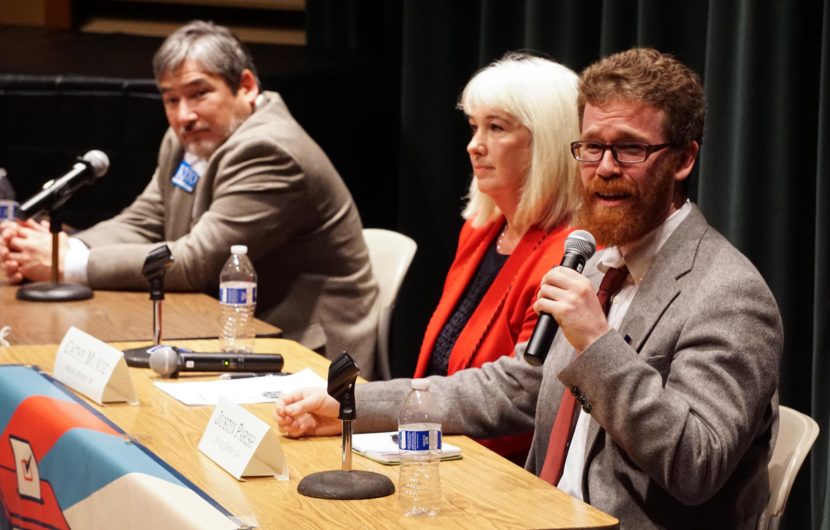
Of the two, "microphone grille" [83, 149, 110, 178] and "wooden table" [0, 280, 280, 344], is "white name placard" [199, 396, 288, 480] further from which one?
"microphone grille" [83, 149, 110, 178]

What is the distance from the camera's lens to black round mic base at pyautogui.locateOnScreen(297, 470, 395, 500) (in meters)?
1.90

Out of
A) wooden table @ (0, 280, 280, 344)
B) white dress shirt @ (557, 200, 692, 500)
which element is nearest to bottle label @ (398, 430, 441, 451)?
white dress shirt @ (557, 200, 692, 500)

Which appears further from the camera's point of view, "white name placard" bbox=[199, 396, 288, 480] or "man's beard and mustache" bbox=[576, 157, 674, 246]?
"man's beard and mustache" bbox=[576, 157, 674, 246]

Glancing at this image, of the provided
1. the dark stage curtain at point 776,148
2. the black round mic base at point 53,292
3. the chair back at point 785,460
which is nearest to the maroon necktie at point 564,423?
the chair back at point 785,460

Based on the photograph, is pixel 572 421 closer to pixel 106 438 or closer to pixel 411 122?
pixel 106 438

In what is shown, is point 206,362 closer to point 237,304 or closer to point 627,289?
point 237,304

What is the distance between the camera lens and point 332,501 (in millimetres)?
1883

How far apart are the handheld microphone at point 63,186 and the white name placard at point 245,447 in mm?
1707

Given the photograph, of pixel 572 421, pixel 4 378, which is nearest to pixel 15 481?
pixel 4 378

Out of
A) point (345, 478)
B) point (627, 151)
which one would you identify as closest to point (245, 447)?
point (345, 478)

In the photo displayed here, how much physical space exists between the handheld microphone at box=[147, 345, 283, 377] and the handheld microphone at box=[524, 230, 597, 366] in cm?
88

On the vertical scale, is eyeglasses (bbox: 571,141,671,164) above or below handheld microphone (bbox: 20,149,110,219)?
above

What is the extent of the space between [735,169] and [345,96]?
106 inches

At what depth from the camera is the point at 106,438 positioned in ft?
7.12
